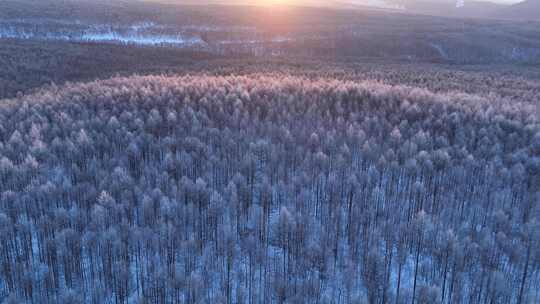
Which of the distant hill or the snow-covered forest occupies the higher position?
the distant hill

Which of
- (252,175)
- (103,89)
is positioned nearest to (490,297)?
(252,175)

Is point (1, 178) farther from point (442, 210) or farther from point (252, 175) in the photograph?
point (442, 210)

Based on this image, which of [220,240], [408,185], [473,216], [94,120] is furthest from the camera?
[94,120]

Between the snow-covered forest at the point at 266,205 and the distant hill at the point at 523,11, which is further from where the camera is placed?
the distant hill at the point at 523,11

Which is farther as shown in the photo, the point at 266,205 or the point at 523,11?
the point at 523,11

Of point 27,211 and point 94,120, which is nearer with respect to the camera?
point 27,211

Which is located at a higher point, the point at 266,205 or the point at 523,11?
the point at 523,11

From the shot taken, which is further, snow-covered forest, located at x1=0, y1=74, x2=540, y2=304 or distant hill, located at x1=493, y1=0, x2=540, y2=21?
distant hill, located at x1=493, y1=0, x2=540, y2=21

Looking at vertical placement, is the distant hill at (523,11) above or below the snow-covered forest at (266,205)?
above
